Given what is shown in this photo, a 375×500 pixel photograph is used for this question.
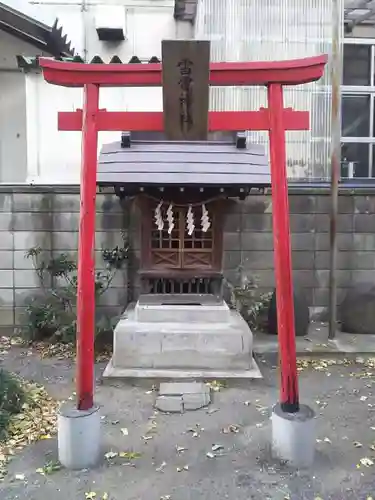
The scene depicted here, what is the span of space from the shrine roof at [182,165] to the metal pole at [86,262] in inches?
84.9

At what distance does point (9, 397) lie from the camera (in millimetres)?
5797

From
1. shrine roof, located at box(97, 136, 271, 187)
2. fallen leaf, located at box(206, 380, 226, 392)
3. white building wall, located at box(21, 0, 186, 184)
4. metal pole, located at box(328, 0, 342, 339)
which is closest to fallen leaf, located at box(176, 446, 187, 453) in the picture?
fallen leaf, located at box(206, 380, 226, 392)

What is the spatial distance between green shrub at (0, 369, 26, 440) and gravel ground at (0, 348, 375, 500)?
63 centimetres

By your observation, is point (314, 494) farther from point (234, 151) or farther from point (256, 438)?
point (234, 151)

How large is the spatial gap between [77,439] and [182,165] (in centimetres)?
416

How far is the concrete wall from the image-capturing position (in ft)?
30.7

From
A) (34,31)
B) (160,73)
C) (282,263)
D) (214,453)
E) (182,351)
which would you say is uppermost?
(34,31)

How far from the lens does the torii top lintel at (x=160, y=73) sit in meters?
4.80

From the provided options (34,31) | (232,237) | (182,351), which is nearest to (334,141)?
(232,237)

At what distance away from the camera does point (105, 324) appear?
8734 millimetres

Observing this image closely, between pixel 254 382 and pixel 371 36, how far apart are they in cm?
881

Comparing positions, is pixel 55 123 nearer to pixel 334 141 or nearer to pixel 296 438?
pixel 334 141

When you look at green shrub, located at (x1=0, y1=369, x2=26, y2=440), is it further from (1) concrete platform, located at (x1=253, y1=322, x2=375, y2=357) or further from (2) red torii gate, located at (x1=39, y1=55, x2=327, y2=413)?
(1) concrete platform, located at (x1=253, y1=322, x2=375, y2=357)

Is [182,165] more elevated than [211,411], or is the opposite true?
[182,165]
